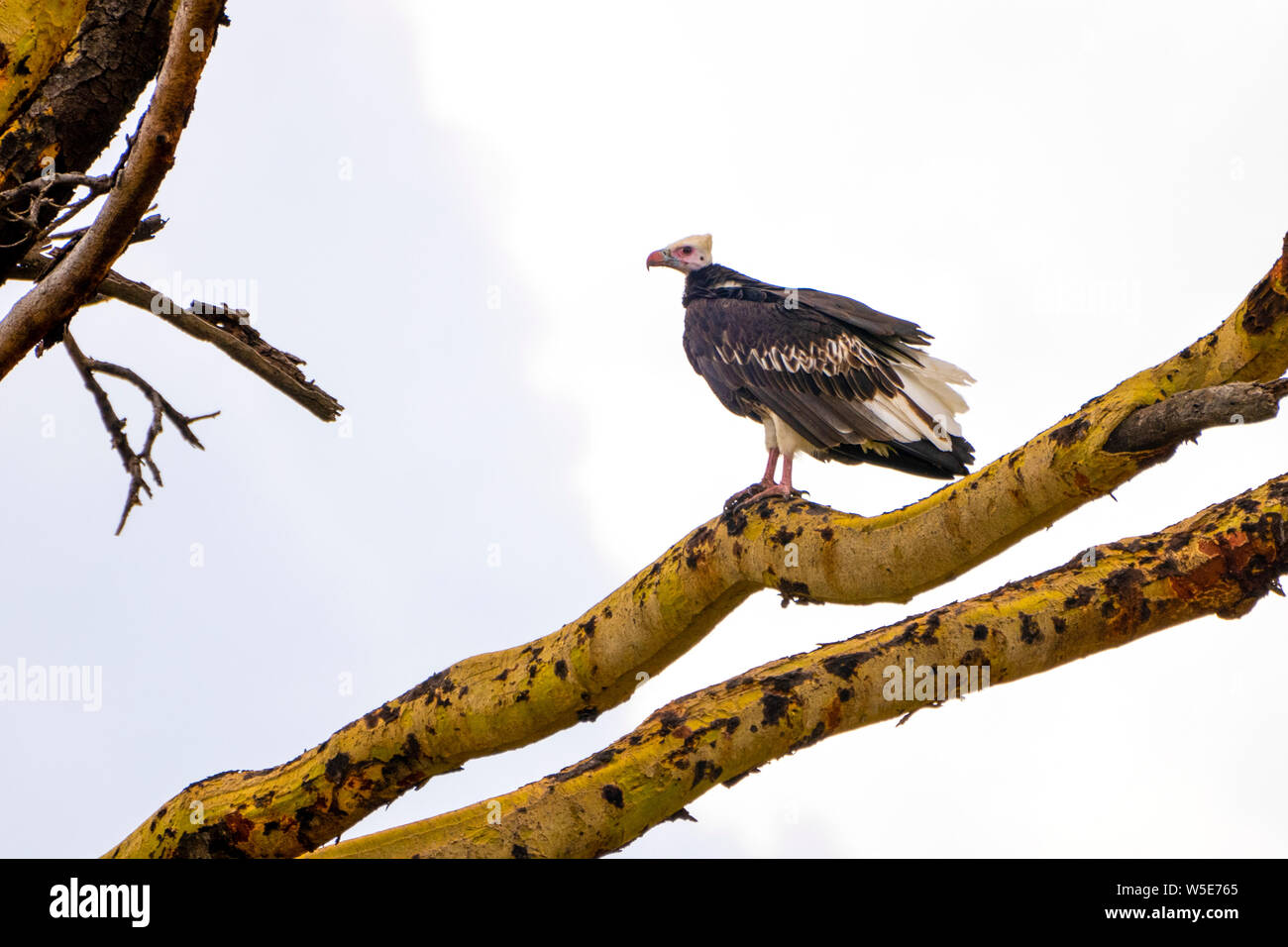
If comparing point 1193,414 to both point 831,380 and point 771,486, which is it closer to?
point 771,486

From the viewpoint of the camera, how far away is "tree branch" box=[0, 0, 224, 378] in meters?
4.12

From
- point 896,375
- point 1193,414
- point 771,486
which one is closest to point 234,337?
A: point 771,486

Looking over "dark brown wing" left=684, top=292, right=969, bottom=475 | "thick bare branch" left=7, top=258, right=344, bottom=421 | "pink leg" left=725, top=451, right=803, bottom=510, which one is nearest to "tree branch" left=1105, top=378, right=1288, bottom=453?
"pink leg" left=725, top=451, right=803, bottom=510

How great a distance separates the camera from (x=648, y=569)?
5.63 meters

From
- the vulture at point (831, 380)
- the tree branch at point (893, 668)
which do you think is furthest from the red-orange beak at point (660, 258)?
the tree branch at point (893, 668)

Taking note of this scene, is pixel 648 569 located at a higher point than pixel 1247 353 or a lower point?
lower

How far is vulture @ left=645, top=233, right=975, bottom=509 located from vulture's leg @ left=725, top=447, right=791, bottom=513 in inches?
0.5

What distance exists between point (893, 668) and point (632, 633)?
1235mm

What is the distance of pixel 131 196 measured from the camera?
437cm

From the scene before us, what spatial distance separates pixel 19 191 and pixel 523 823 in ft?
10.6

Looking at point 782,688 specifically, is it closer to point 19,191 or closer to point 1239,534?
point 1239,534

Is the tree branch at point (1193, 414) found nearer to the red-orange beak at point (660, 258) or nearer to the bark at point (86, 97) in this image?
the bark at point (86, 97)
